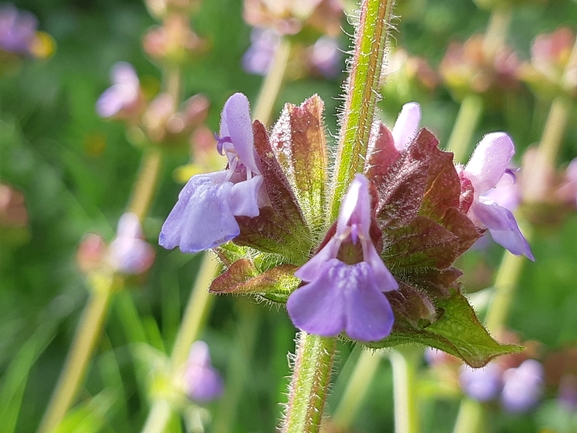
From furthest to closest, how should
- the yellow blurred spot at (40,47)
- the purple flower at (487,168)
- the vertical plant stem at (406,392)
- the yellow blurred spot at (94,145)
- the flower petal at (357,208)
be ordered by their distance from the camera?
1. the yellow blurred spot at (94,145)
2. the yellow blurred spot at (40,47)
3. the vertical plant stem at (406,392)
4. the purple flower at (487,168)
5. the flower petal at (357,208)

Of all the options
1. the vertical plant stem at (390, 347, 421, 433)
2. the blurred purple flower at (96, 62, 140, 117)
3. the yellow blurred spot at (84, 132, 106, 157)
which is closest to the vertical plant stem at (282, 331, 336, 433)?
the vertical plant stem at (390, 347, 421, 433)

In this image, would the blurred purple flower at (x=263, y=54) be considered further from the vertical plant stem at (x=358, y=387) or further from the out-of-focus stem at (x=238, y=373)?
the vertical plant stem at (x=358, y=387)


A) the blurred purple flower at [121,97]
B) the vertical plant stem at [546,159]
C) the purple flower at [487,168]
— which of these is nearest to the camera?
the purple flower at [487,168]

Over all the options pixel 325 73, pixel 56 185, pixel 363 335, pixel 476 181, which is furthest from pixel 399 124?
pixel 56 185

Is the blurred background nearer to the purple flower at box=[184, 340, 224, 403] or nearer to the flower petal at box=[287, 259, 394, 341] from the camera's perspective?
the purple flower at box=[184, 340, 224, 403]

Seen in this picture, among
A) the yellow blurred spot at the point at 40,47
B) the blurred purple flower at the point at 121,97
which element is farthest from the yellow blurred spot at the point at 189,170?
the yellow blurred spot at the point at 40,47

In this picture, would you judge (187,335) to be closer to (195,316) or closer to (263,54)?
(195,316)

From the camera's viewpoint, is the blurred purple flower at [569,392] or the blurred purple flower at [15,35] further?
the blurred purple flower at [15,35]
